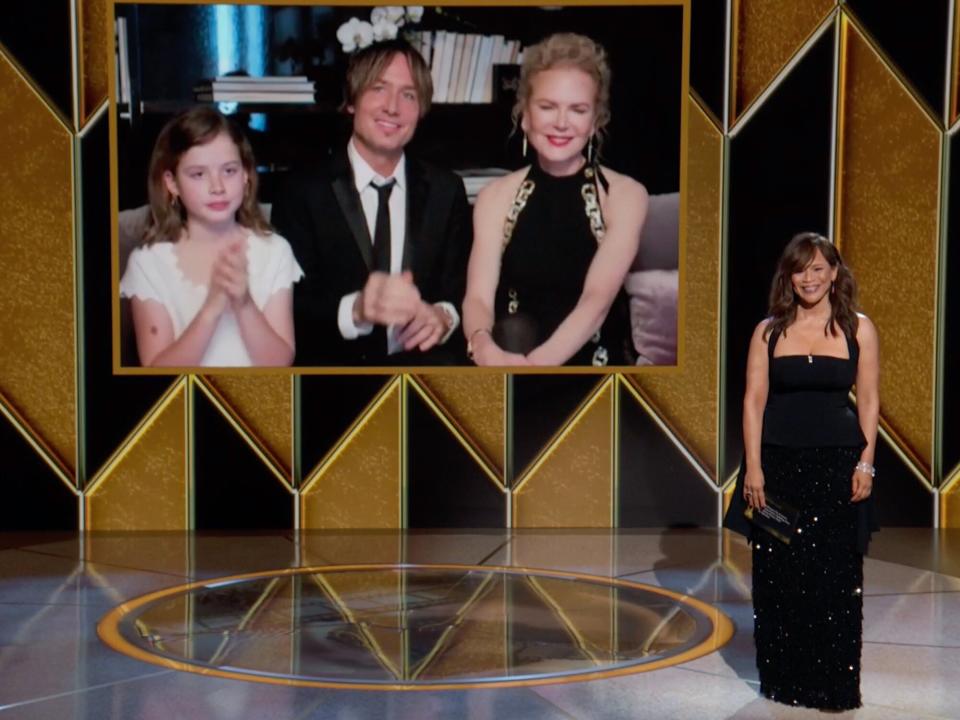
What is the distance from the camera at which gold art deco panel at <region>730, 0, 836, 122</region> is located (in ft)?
22.2

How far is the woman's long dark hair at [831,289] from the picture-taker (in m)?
3.89

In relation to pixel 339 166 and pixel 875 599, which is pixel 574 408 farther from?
pixel 875 599

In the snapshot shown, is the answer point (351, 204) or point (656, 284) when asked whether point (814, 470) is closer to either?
point (656, 284)

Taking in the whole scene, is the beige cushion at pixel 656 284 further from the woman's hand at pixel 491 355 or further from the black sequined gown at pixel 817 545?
the black sequined gown at pixel 817 545

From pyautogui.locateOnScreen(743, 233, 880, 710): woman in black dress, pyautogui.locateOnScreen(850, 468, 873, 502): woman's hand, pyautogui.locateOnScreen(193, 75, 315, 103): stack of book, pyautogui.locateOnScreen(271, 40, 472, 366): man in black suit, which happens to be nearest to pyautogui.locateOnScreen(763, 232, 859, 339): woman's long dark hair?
pyautogui.locateOnScreen(743, 233, 880, 710): woman in black dress

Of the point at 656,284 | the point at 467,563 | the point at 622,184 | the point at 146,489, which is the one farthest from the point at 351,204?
the point at 467,563

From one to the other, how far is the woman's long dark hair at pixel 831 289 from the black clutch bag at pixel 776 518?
1.56ft

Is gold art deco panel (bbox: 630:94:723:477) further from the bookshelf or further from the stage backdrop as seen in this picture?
the bookshelf

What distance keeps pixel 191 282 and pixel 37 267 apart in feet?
2.44

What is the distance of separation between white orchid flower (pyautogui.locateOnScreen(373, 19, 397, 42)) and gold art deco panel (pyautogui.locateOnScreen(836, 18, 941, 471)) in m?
2.14

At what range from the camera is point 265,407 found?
6816mm

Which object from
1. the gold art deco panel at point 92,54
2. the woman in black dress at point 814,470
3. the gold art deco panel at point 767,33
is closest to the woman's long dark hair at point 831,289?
the woman in black dress at point 814,470

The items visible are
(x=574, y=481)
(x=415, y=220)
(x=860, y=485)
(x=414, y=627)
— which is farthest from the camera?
(x=574, y=481)

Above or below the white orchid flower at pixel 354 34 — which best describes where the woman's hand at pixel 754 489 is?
below
